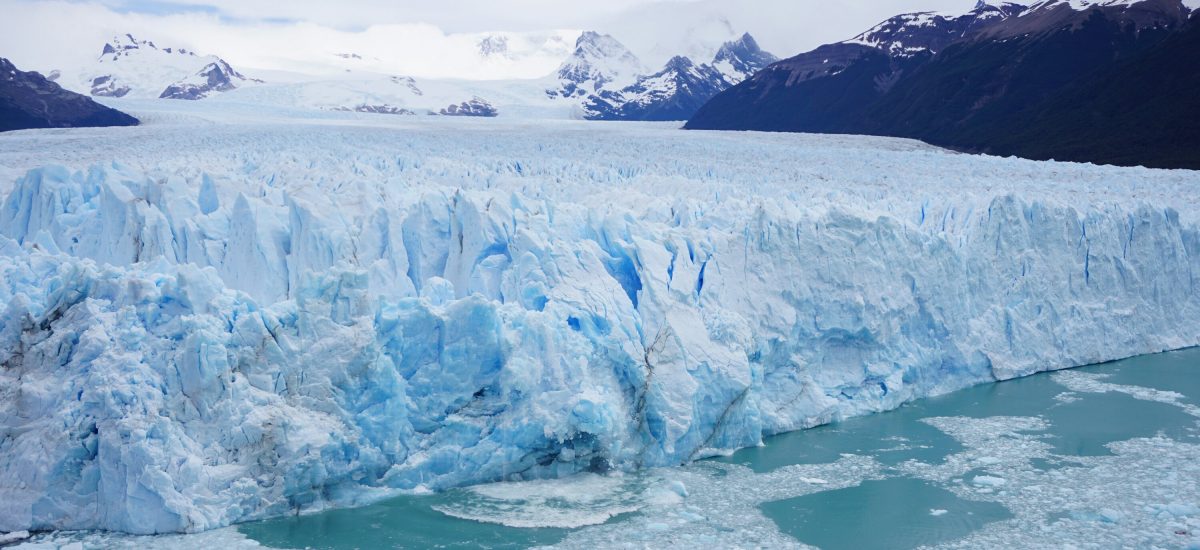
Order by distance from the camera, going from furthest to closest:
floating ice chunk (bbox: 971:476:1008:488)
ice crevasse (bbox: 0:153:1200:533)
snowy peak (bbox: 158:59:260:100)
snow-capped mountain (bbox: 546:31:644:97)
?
1. snow-capped mountain (bbox: 546:31:644:97)
2. snowy peak (bbox: 158:59:260:100)
3. floating ice chunk (bbox: 971:476:1008:488)
4. ice crevasse (bbox: 0:153:1200:533)

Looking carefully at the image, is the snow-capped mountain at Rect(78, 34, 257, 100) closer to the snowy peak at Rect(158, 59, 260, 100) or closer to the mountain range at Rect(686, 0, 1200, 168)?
the snowy peak at Rect(158, 59, 260, 100)

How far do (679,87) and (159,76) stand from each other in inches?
1293

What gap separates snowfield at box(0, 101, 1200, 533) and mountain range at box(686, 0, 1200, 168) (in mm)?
12903

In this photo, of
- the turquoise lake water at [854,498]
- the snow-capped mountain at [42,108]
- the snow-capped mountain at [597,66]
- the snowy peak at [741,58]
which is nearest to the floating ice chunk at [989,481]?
the turquoise lake water at [854,498]

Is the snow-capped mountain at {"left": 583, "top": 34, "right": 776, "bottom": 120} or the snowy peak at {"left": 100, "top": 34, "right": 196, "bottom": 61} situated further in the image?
the snowy peak at {"left": 100, "top": 34, "right": 196, "bottom": 61}

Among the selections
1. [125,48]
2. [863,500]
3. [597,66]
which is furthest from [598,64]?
[863,500]

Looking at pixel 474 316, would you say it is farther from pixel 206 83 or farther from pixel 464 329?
pixel 206 83

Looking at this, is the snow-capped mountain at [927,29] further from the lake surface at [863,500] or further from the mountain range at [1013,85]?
the lake surface at [863,500]

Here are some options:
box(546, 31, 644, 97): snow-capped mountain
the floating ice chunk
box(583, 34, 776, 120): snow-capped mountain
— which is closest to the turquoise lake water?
the floating ice chunk

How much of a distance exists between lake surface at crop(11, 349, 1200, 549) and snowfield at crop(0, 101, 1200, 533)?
1.01 feet

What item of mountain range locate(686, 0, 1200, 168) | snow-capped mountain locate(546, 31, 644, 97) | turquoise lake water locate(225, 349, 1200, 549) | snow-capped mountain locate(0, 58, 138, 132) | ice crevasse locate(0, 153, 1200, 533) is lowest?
turquoise lake water locate(225, 349, 1200, 549)

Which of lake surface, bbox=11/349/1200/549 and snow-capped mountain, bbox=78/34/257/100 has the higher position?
snow-capped mountain, bbox=78/34/257/100

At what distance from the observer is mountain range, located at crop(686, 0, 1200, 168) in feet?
80.9

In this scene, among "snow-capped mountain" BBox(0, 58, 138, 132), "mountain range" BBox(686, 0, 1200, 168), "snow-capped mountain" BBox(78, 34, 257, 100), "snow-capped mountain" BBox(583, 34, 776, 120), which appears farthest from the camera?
"snow-capped mountain" BBox(78, 34, 257, 100)
